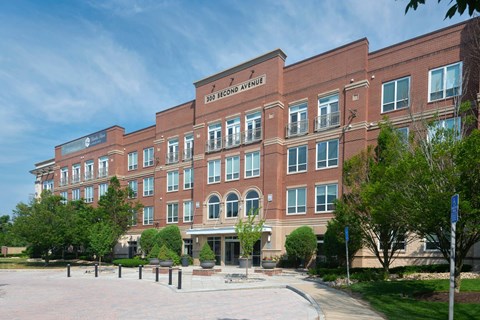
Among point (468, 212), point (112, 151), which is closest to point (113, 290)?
point (468, 212)

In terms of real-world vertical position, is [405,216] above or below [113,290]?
above

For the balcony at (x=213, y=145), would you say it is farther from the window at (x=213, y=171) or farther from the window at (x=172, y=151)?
the window at (x=172, y=151)

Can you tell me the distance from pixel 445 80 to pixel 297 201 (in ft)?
42.0

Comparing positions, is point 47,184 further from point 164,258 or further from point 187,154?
point 164,258

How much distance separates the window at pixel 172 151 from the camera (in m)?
39.8

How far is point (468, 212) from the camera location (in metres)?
11.3

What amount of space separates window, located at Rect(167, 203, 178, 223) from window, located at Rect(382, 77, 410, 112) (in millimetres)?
22193

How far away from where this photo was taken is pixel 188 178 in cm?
3819

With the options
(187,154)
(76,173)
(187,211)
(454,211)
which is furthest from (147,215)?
(454,211)

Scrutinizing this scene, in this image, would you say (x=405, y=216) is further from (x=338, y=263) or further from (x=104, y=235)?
(x=104, y=235)

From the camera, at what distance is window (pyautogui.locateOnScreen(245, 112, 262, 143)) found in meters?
32.1

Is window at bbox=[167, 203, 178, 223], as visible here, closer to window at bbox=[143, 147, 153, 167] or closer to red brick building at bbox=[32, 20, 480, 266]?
red brick building at bbox=[32, 20, 480, 266]

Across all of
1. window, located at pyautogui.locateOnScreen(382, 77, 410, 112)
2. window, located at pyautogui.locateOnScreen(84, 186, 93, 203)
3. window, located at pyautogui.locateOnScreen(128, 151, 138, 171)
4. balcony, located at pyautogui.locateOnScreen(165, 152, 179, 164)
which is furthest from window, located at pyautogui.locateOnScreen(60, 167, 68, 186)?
window, located at pyautogui.locateOnScreen(382, 77, 410, 112)

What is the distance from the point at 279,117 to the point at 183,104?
1238 cm
